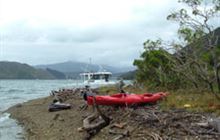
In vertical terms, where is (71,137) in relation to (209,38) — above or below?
below

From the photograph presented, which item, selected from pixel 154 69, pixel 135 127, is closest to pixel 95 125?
pixel 135 127

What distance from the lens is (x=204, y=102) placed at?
834 inches

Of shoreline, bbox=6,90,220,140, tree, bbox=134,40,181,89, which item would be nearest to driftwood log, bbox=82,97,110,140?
shoreline, bbox=6,90,220,140

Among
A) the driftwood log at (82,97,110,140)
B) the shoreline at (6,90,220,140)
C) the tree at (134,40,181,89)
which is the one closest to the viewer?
the shoreline at (6,90,220,140)

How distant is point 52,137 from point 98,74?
86.8m

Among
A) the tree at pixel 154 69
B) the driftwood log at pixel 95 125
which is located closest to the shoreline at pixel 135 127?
the driftwood log at pixel 95 125

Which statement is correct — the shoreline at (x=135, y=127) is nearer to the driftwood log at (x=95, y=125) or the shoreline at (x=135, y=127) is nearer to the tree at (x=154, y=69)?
the driftwood log at (x=95, y=125)

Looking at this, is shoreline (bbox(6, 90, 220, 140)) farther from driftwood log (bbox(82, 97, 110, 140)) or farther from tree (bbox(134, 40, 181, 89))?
tree (bbox(134, 40, 181, 89))

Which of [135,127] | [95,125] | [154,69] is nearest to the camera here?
[135,127]

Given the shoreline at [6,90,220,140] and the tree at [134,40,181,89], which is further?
the tree at [134,40,181,89]

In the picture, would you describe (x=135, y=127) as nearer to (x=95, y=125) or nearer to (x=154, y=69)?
(x=95, y=125)

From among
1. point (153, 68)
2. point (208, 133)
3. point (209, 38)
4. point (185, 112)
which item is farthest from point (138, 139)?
point (153, 68)

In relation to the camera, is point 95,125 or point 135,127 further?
point 95,125

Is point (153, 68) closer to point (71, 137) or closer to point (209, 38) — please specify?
Answer: point (209, 38)
